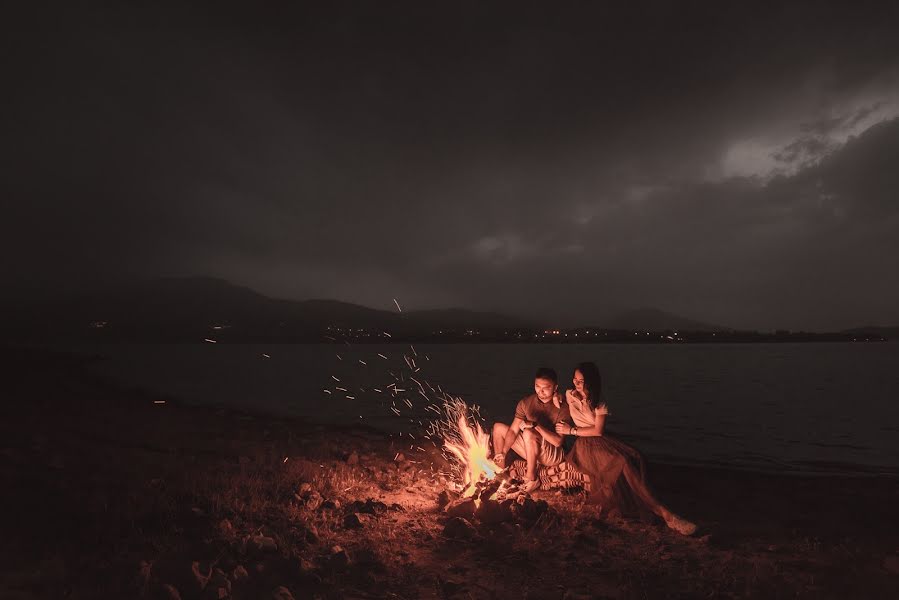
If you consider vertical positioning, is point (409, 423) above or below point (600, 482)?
below

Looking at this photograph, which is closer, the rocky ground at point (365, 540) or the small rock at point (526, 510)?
the rocky ground at point (365, 540)

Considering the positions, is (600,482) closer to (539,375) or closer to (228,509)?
(539,375)

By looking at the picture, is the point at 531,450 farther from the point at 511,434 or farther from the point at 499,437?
the point at 499,437

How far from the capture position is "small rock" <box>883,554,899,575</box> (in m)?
5.97

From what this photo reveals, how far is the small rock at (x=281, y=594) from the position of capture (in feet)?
15.8

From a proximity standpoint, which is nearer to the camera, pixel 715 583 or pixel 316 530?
pixel 715 583

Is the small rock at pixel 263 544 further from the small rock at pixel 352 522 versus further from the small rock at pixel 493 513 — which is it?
the small rock at pixel 493 513

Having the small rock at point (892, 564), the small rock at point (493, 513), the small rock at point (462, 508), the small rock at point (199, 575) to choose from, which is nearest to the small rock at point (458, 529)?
the small rock at point (493, 513)

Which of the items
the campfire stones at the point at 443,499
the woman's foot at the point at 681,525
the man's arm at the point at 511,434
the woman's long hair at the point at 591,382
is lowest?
the campfire stones at the point at 443,499

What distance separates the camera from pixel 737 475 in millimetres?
14797

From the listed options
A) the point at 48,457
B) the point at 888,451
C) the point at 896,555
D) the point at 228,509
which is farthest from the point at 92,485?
the point at 888,451

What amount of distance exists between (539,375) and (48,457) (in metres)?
9.35

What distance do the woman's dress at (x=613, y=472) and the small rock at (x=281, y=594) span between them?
4.46m

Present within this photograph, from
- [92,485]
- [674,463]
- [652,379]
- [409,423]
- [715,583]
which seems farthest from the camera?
[652,379]
